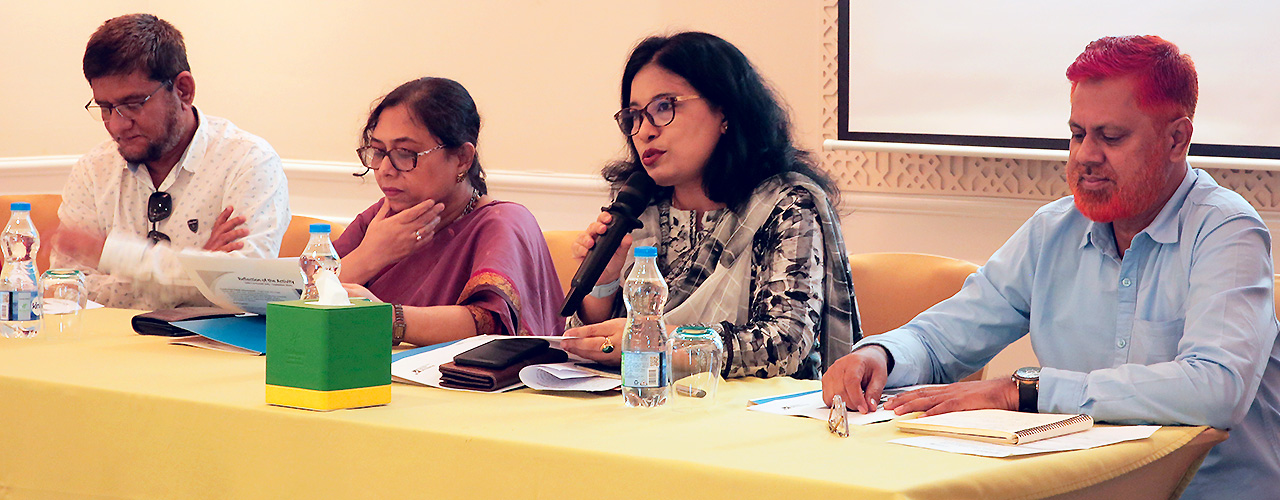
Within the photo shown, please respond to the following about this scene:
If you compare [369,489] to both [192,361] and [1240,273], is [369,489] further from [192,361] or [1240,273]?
[1240,273]

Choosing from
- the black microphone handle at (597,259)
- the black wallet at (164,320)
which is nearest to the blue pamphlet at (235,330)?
the black wallet at (164,320)

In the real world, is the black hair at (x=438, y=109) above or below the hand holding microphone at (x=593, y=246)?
above

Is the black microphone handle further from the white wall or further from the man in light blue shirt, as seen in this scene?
the white wall

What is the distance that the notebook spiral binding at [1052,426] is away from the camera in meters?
1.38

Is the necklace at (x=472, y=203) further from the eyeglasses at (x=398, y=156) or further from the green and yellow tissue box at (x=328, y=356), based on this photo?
the green and yellow tissue box at (x=328, y=356)

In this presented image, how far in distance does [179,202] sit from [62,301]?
712 mm

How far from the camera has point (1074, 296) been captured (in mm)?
1858

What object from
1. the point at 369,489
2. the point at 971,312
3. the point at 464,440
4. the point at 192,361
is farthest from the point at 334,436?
the point at 971,312

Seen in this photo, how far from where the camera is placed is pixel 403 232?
2.42 meters

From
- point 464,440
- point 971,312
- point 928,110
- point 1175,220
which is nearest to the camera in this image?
point 464,440

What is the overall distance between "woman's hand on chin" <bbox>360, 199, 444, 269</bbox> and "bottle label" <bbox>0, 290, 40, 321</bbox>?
2.06 feet

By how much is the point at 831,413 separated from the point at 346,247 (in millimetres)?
1516

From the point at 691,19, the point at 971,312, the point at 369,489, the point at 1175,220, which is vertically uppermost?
the point at 691,19

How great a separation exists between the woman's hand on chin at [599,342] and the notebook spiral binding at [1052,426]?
0.66 metres
